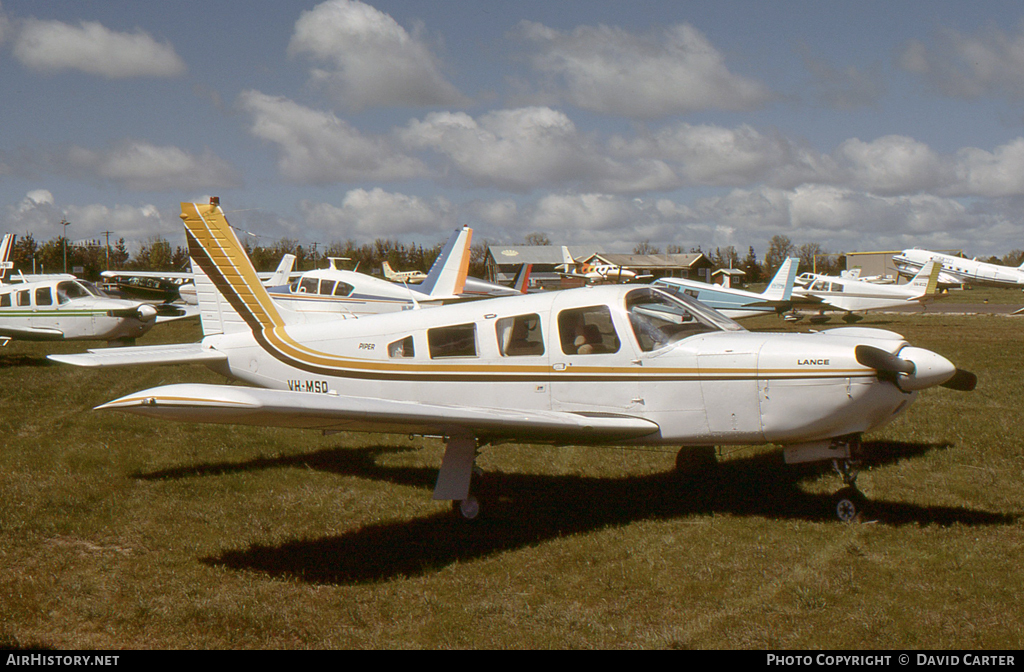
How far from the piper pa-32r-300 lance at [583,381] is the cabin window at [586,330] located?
1 centimetres

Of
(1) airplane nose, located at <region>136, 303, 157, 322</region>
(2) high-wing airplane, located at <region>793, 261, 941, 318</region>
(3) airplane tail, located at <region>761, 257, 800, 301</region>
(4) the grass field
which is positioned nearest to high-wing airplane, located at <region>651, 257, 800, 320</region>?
(3) airplane tail, located at <region>761, 257, 800, 301</region>

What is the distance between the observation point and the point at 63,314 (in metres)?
19.4

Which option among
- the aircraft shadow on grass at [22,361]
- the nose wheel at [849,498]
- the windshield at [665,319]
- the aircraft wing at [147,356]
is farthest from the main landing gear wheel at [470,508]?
the aircraft shadow on grass at [22,361]

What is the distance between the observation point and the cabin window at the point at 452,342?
7.22 meters

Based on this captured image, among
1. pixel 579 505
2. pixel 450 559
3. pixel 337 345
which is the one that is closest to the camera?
pixel 450 559

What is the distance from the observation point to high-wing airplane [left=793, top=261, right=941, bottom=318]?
32.5 meters

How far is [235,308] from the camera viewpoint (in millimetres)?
8836

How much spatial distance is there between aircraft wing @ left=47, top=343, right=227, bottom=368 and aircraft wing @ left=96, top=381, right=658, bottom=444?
2.45 meters

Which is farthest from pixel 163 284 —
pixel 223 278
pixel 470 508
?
pixel 470 508

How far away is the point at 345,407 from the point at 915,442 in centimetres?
758

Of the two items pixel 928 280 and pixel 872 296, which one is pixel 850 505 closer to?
pixel 872 296

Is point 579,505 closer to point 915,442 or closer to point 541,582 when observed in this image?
point 541,582

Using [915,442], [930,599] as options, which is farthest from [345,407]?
[915,442]

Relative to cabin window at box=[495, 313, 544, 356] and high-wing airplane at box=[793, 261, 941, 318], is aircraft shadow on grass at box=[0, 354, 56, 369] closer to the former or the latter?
cabin window at box=[495, 313, 544, 356]
